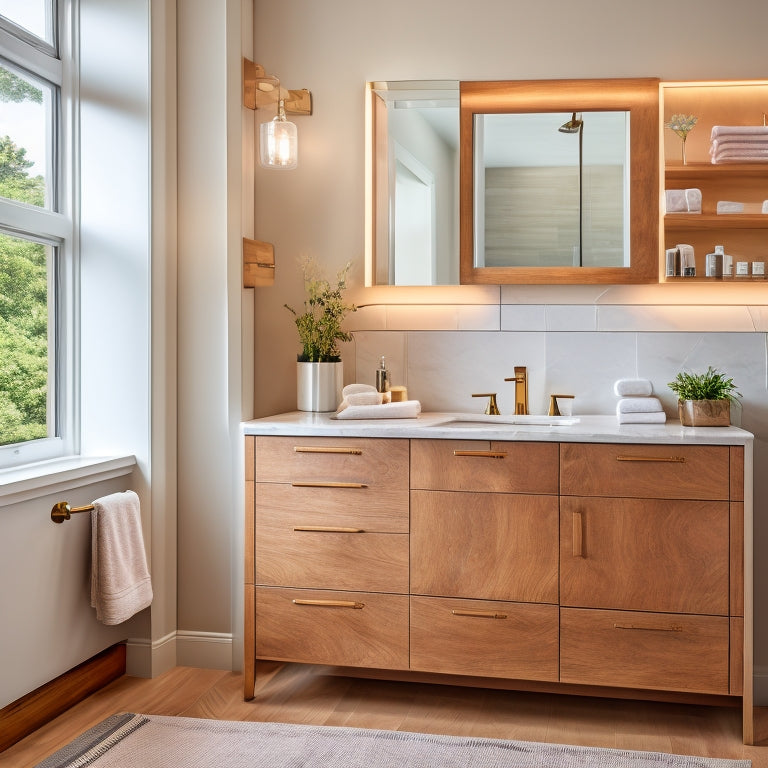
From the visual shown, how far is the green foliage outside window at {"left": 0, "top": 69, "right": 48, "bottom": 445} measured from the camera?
2.55 m

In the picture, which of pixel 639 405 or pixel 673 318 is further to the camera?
pixel 673 318

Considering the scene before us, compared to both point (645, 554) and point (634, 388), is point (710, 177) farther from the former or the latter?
point (645, 554)

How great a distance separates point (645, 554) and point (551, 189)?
51.8 inches

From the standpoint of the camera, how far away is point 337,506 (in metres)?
2.61

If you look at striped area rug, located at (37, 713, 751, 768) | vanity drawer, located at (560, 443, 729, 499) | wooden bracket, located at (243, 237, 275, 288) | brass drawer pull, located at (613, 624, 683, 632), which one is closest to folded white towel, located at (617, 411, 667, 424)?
vanity drawer, located at (560, 443, 729, 499)

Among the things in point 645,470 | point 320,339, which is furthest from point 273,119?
point 645,470

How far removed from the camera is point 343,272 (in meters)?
3.10

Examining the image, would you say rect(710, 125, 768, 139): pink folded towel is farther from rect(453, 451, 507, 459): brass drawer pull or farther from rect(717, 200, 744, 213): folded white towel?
rect(453, 451, 507, 459): brass drawer pull

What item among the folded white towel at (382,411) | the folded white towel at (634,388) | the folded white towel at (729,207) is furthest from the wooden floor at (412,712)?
the folded white towel at (729,207)

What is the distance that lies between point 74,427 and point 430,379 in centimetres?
127

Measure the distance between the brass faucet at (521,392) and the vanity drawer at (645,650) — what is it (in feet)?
2.58

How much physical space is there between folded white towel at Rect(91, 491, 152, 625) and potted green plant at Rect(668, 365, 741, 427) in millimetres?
1804

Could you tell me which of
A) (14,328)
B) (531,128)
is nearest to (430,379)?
(531,128)

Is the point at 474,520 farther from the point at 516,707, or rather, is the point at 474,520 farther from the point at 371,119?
the point at 371,119
